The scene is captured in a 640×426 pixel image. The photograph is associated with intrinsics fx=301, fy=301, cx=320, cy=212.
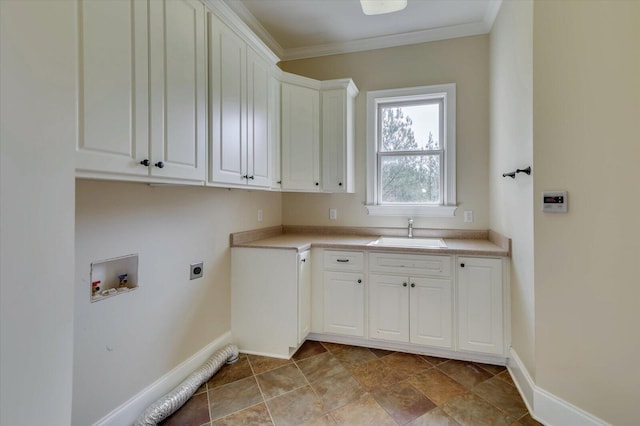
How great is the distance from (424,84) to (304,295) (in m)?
2.34

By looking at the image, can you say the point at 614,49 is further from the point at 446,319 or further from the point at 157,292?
the point at 157,292

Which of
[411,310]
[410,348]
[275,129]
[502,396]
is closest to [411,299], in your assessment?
[411,310]

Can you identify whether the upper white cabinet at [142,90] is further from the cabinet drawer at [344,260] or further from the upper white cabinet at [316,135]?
the cabinet drawer at [344,260]

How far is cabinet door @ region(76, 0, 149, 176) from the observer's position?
3.61ft

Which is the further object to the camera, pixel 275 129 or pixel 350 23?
pixel 350 23

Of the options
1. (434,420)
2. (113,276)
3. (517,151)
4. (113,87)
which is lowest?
(434,420)

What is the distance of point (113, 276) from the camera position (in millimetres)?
1590

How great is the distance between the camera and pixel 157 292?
1829 mm

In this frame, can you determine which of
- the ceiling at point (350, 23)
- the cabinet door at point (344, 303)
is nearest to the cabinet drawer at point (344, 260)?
the cabinet door at point (344, 303)

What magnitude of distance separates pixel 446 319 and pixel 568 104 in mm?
1634

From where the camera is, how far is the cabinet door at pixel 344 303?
2557mm

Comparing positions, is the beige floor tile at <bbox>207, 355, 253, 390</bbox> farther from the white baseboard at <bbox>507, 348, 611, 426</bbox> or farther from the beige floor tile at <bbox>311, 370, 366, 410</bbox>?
the white baseboard at <bbox>507, 348, 611, 426</bbox>

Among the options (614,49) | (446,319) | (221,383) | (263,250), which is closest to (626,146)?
(614,49)

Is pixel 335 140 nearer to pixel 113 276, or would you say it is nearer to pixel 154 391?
pixel 113 276
